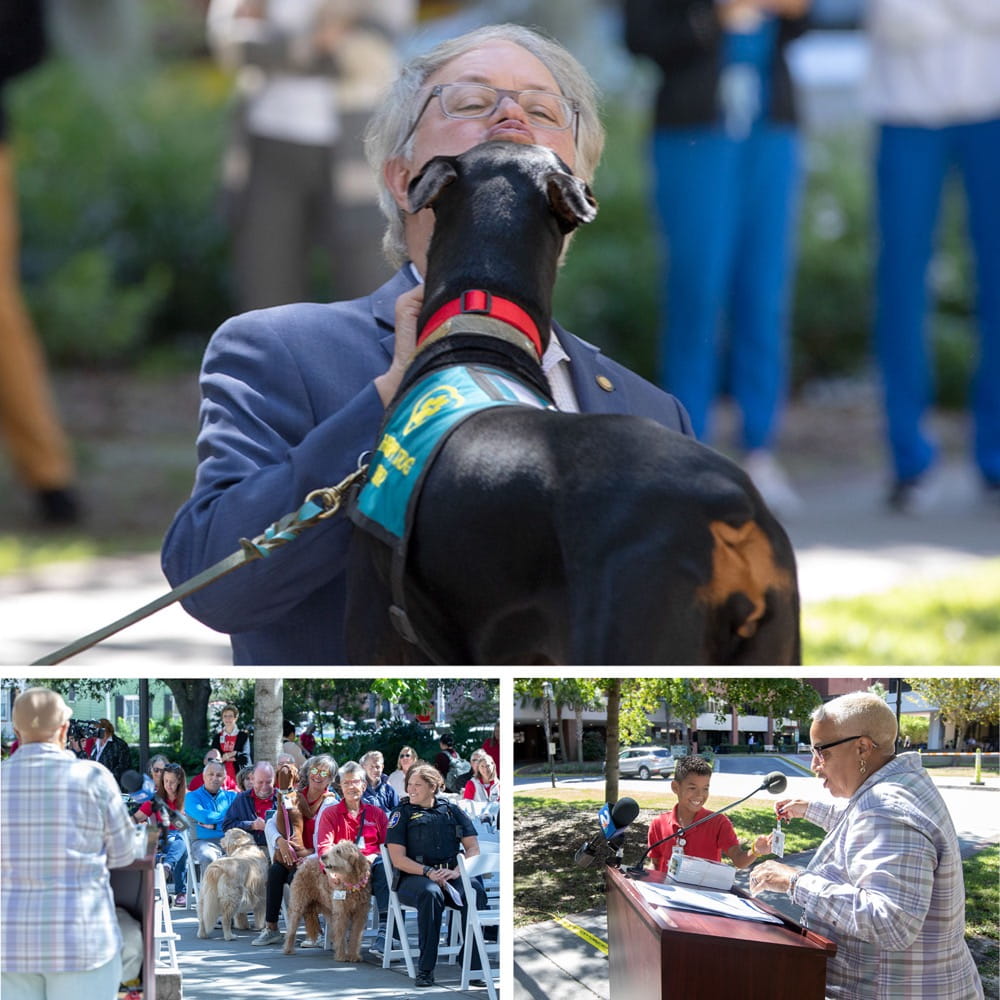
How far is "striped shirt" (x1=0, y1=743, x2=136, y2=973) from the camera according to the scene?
1879mm

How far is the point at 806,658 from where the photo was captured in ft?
15.0

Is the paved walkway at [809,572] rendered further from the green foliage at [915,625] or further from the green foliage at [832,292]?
the green foliage at [832,292]

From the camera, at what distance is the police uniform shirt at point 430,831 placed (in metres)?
1.97

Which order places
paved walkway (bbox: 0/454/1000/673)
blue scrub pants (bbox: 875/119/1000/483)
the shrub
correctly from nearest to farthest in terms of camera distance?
paved walkway (bbox: 0/454/1000/673), blue scrub pants (bbox: 875/119/1000/483), the shrub

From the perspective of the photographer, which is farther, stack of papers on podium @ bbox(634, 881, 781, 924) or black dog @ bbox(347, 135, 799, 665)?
stack of papers on podium @ bbox(634, 881, 781, 924)

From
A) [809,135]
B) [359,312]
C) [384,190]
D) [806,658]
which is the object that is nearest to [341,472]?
[359,312]

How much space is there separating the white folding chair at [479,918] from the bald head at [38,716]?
0.51m

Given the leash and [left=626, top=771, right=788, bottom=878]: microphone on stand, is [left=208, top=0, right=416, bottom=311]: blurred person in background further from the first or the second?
[left=626, top=771, right=788, bottom=878]: microphone on stand

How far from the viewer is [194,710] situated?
1945 millimetres

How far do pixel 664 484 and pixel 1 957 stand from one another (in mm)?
981

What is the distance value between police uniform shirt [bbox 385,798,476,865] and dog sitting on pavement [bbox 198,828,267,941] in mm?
165

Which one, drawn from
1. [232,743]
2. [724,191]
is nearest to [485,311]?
[232,743]

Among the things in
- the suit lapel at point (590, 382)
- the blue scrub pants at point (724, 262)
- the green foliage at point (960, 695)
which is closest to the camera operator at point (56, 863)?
the suit lapel at point (590, 382)

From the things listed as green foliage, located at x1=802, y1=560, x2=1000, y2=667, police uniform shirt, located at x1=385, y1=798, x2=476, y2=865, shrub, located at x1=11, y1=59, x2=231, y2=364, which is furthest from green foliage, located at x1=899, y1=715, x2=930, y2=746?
shrub, located at x1=11, y1=59, x2=231, y2=364
